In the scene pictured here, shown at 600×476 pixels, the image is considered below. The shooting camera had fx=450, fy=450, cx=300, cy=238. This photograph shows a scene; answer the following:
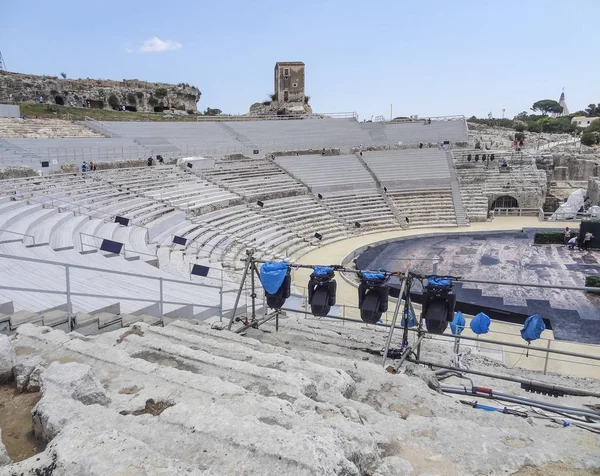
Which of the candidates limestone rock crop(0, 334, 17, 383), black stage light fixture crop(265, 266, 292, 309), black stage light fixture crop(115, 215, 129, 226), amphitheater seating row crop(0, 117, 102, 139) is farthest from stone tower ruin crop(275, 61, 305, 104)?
limestone rock crop(0, 334, 17, 383)

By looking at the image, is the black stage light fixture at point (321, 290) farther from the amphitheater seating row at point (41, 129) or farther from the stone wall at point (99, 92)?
the stone wall at point (99, 92)

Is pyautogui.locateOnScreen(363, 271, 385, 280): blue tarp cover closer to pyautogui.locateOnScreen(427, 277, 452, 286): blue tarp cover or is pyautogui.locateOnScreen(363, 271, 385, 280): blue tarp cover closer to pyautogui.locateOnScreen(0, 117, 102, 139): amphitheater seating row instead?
pyautogui.locateOnScreen(427, 277, 452, 286): blue tarp cover

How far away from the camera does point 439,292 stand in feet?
20.1

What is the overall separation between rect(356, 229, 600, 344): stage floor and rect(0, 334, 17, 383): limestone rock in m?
12.0

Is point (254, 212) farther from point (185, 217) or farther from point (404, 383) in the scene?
point (404, 383)

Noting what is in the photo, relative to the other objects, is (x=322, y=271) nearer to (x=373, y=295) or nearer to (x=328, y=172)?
(x=373, y=295)

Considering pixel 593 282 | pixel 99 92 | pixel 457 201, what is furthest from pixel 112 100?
pixel 593 282

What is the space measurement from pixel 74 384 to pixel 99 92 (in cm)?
4909

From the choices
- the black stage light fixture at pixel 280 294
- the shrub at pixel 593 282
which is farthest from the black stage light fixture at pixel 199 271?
the shrub at pixel 593 282

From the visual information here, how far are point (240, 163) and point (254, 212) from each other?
7.42 meters

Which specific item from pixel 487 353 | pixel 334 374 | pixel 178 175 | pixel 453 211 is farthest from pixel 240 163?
pixel 334 374

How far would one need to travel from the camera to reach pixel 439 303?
20.1ft

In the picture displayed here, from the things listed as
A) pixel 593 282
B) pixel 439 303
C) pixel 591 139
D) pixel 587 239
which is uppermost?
pixel 591 139

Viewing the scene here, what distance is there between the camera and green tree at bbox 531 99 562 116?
101 m
